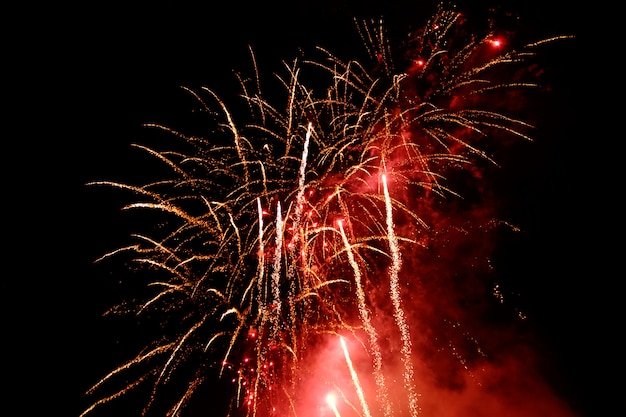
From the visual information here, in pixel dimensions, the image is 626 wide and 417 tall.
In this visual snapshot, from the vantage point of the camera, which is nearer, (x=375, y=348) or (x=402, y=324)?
(x=402, y=324)

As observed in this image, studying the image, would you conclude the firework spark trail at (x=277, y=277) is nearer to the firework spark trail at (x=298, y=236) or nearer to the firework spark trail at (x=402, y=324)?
the firework spark trail at (x=298, y=236)

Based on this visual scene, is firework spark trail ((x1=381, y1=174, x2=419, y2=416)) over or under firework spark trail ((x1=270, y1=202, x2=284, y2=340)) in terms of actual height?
Result: under

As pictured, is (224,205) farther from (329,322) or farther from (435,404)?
(435,404)

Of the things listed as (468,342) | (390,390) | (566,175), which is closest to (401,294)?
(468,342)

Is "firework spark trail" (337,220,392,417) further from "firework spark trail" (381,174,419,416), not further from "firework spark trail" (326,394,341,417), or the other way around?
"firework spark trail" (326,394,341,417)

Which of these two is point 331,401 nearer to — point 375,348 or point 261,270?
point 375,348

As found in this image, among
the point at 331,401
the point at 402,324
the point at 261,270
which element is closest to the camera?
the point at 261,270

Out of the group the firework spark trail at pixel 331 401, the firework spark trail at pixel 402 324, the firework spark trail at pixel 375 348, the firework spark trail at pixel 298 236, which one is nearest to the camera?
the firework spark trail at pixel 298 236

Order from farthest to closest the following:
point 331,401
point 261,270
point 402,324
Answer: point 331,401 < point 402,324 < point 261,270

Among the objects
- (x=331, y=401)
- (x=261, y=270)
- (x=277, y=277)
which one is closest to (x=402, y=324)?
(x=331, y=401)

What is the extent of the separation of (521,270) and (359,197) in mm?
2170

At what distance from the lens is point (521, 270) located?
458 centimetres

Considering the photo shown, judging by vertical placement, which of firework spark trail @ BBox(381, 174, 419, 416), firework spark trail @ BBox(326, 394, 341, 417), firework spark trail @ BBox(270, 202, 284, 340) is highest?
firework spark trail @ BBox(270, 202, 284, 340)

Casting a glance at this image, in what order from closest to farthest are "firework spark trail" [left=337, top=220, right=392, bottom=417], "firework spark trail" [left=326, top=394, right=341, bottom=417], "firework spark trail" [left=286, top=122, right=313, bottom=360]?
"firework spark trail" [left=286, top=122, right=313, bottom=360] < "firework spark trail" [left=337, top=220, right=392, bottom=417] < "firework spark trail" [left=326, top=394, right=341, bottom=417]
